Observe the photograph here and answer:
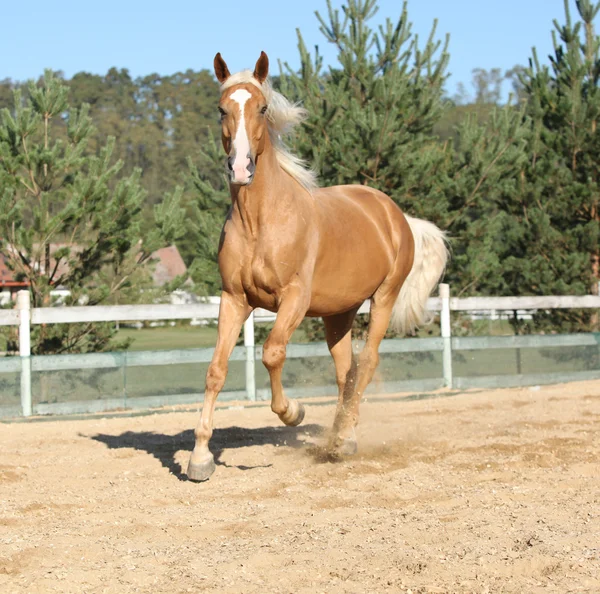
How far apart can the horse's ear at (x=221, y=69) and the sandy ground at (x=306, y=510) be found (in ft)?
8.19

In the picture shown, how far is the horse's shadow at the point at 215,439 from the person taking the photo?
6.34 m

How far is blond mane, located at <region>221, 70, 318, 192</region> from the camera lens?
5.00 m

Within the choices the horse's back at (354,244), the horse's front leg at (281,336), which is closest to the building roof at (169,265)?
the horse's back at (354,244)

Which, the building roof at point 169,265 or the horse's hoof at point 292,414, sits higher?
the building roof at point 169,265

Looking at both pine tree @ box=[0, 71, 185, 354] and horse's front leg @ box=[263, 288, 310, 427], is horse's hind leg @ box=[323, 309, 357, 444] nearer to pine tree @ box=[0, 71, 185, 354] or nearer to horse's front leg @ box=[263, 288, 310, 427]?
horse's front leg @ box=[263, 288, 310, 427]

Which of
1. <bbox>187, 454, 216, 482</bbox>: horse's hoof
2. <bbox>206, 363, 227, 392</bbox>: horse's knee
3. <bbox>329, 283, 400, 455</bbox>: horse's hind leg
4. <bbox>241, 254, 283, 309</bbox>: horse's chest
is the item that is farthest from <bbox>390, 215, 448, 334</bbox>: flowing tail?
<bbox>187, 454, 216, 482</bbox>: horse's hoof

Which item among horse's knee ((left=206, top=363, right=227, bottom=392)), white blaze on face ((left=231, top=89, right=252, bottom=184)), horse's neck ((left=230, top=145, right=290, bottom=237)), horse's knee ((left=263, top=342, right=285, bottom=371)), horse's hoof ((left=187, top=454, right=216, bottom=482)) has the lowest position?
horse's hoof ((left=187, top=454, right=216, bottom=482))

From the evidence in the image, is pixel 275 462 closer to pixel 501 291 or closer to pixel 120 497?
pixel 120 497

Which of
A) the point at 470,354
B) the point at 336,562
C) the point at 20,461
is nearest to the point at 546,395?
the point at 470,354

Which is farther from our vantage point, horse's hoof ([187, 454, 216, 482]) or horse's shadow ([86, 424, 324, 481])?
horse's shadow ([86, 424, 324, 481])

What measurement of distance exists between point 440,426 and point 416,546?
4.02 meters

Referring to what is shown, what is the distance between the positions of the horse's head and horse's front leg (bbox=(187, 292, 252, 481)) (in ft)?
3.19

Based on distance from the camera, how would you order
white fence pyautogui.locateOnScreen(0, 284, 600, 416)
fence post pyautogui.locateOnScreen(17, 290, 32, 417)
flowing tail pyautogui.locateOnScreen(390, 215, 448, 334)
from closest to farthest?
flowing tail pyautogui.locateOnScreen(390, 215, 448, 334) < fence post pyautogui.locateOnScreen(17, 290, 32, 417) < white fence pyautogui.locateOnScreen(0, 284, 600, 416)

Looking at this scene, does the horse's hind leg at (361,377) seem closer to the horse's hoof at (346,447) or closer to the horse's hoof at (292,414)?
the horse's hoof at (346,447)
